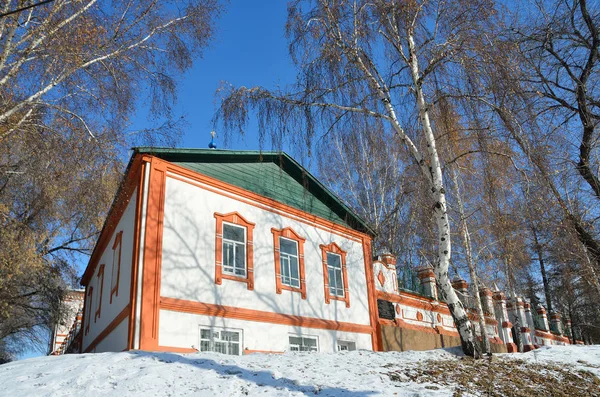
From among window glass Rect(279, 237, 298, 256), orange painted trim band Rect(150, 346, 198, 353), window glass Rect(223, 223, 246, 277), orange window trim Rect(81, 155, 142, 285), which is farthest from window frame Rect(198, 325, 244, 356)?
orange window trim Rect(81, 155, 142, 285)

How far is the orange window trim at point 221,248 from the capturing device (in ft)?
40.8

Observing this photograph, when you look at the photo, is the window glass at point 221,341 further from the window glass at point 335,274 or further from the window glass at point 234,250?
the window glass at point 335,274

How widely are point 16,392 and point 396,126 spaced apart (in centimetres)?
789

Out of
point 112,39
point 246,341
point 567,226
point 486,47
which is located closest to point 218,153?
point 112,39

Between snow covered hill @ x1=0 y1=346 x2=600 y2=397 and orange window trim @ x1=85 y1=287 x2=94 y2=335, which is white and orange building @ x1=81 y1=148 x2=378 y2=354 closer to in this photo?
orange window trim @ x1=85 y1=287 x2=94 y2=335

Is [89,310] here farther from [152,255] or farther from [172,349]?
[172,349]

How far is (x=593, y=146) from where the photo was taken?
10.9 m

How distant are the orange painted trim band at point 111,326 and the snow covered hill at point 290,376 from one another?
8.83 ft

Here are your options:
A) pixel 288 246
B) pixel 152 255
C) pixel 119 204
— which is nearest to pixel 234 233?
pixel 288 246

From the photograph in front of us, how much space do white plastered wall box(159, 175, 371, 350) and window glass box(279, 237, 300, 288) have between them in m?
0.37

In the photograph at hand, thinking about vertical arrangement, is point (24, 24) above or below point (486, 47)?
above

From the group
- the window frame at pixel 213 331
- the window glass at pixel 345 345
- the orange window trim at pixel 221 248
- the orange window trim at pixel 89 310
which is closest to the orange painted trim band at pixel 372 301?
the window glass at pixel 345 345

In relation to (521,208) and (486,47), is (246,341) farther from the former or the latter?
(486,47)

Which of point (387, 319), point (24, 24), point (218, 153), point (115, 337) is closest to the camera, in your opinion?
point (24, 24)
